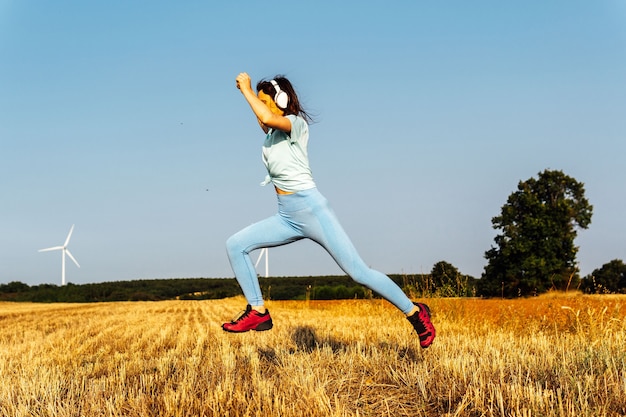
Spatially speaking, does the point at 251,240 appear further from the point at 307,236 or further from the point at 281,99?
the point at 281,99

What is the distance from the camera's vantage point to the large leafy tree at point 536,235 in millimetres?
43625

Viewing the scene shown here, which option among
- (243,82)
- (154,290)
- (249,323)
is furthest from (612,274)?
(243,82)

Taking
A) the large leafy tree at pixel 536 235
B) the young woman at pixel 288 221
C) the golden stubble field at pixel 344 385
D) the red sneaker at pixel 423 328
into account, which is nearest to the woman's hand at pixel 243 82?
the young woman at pixel 288 221

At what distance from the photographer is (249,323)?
5121 mm

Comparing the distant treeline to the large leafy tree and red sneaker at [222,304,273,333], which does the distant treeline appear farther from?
red sneaker at [222,304,273,333]

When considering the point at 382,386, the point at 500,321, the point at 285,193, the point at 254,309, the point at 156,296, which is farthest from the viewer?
the point at 156,296

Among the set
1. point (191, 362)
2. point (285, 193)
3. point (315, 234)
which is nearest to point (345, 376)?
point (315, 234)

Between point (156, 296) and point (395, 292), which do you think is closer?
point (395, 292)

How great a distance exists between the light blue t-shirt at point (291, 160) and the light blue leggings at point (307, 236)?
95mm

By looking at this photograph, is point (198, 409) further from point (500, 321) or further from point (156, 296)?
point (156, 296)

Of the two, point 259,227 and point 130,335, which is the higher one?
point 259,227

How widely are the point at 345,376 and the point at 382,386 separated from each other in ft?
1.21

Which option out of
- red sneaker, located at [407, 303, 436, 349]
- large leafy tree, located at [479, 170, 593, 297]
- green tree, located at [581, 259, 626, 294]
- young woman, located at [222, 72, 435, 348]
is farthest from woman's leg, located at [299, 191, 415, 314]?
green tree, located at [581, 259, 626, 294]

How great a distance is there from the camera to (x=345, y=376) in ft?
15.6
